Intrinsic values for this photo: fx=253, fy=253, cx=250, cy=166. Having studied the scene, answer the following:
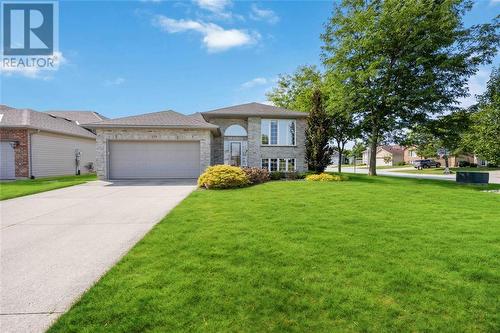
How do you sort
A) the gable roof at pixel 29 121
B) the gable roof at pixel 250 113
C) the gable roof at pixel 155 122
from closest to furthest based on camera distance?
1. the gable roof at pixel 155 122
2. the gable roof at pixel 29 121
3. the gable roof at pixel 250 113

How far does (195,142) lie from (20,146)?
13384 mm

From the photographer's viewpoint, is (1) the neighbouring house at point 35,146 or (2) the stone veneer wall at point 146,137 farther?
(1) the neighbouring house at point 35,146

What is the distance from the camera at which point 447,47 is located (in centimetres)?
1994

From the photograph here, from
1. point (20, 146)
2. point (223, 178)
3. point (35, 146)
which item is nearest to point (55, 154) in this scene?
point (35, 146)

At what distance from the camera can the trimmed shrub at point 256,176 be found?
14995 mm

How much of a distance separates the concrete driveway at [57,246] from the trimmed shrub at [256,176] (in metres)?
5.75

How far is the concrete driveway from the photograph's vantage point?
3.13 m

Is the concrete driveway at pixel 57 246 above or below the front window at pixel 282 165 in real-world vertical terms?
below

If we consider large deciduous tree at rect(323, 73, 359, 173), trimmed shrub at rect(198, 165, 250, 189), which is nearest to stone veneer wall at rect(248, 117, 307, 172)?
large deciduous tree at rect(323, 73, 359, 173)

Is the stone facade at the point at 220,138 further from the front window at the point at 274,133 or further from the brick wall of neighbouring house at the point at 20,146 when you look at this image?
the brick wall of neighbouring house at the point at 20,146

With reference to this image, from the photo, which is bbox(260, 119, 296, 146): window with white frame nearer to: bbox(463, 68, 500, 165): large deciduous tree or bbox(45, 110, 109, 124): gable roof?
bbox(463, 68, 500, 165): large deciduous tree

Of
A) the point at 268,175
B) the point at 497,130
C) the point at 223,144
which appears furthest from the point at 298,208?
the point at 497,130

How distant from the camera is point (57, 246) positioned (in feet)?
16.8

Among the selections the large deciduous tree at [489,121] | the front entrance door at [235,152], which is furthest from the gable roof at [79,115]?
the large deciduous tree at [489,121]
